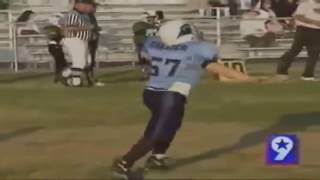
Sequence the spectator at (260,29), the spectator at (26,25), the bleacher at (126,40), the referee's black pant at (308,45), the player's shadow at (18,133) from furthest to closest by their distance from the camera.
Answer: the spectator at (260,29) < the spectator at (26,25) < the bleacher at (126,40) < the referee's black pant at (308,45) < the player's shadow at (18,133)

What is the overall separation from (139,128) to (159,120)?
11.4ft

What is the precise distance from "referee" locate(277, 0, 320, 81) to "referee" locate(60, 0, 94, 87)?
3800 mm

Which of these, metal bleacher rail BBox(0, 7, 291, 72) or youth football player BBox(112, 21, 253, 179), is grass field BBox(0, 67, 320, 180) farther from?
metal bleacher rail BBox(0, 7, 291, 72)

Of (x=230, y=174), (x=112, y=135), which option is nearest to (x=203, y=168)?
(x=230, y=174)

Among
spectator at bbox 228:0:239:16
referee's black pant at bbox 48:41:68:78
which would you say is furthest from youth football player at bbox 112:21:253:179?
spectator at bbox 228:0:239:16

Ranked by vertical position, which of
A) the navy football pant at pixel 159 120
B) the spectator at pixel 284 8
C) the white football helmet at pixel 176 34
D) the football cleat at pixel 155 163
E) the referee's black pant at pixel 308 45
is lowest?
the spectator at pixel 284 8

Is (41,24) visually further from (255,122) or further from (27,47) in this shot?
(255,122)

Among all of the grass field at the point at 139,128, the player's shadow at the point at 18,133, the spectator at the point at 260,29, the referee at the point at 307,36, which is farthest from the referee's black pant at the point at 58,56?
the spectator at the point at 260,29

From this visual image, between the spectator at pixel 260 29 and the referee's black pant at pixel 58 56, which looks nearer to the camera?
the referee's black pant at pixel 58 56

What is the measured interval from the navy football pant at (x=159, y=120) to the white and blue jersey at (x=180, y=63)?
0.07m

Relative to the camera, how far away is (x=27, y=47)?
84.0 feet

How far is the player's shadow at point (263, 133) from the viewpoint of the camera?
1151 cm

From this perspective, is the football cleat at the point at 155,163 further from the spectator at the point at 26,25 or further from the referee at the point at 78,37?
the spectator at the point at 26,25

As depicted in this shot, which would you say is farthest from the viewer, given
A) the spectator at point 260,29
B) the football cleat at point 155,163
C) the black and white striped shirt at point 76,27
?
the spectator at point 260,29
